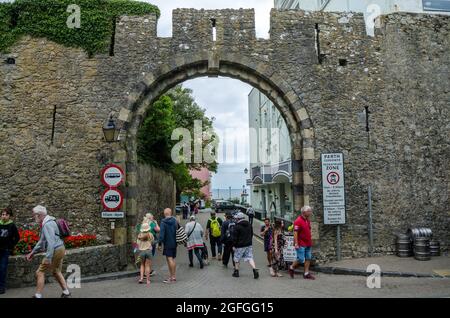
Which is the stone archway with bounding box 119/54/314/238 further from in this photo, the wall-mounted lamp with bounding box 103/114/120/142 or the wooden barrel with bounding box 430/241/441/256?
the wooden barrel with bounding box 430/241/441/256

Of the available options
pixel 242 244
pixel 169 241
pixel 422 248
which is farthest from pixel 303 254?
pixel 422 248

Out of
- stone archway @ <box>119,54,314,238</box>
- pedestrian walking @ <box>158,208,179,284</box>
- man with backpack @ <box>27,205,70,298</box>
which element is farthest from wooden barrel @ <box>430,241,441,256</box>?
man with backpack @ <box>27,205,70,298</box>

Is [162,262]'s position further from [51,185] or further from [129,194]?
[51,185]

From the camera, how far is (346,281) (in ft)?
25.7

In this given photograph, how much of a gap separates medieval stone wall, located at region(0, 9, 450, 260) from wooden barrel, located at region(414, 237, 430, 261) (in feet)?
2.67

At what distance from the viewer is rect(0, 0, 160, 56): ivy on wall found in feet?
33.6

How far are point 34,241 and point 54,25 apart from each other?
19.3 ft

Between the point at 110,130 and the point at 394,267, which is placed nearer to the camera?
the point at 394,267

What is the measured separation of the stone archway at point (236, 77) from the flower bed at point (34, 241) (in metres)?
1.26

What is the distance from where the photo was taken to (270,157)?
81.2 feet

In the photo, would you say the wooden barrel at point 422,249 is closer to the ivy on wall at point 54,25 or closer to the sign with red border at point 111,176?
the sign with red border at point 111,176

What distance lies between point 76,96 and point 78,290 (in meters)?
5.20

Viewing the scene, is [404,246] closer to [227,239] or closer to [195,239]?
[227,239]
